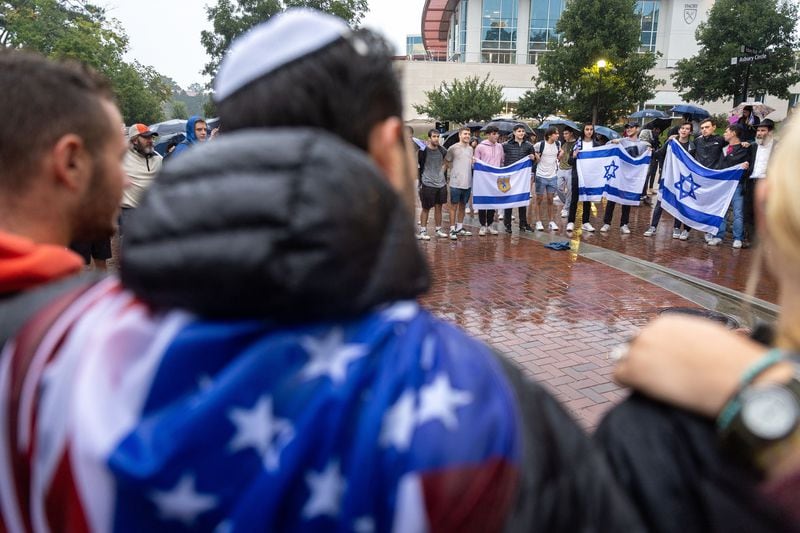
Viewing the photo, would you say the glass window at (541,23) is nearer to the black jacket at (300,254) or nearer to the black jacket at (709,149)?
the black jacket at (709,149)

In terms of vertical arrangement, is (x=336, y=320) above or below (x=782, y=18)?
below

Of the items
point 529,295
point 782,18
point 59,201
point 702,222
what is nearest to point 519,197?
point 702,222

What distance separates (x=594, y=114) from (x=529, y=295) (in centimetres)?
2724

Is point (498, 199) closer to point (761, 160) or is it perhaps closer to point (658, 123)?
point (761, 160)

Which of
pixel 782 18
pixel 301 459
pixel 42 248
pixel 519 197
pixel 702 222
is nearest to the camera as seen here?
pixel 301 459

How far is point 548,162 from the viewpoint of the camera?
433 inches

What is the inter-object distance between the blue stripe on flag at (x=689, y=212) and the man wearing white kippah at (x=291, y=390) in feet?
31.8

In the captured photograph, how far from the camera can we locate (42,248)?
1.15m

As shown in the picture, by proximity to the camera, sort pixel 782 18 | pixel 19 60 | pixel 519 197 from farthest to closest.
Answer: pixel 782 18, pixel 519 197, pixel 19 60

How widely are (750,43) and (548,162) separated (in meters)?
26.9

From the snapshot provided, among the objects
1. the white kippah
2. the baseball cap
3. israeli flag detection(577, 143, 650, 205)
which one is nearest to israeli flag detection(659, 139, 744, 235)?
israeli flag detection(577, 143, 650, 205)

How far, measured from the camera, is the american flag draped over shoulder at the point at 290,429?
65 centimetres

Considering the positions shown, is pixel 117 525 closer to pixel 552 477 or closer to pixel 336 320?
pixel 336 320

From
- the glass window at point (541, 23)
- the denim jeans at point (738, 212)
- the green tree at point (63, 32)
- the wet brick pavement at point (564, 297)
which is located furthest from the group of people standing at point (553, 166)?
the glass window at point (541, 23)
